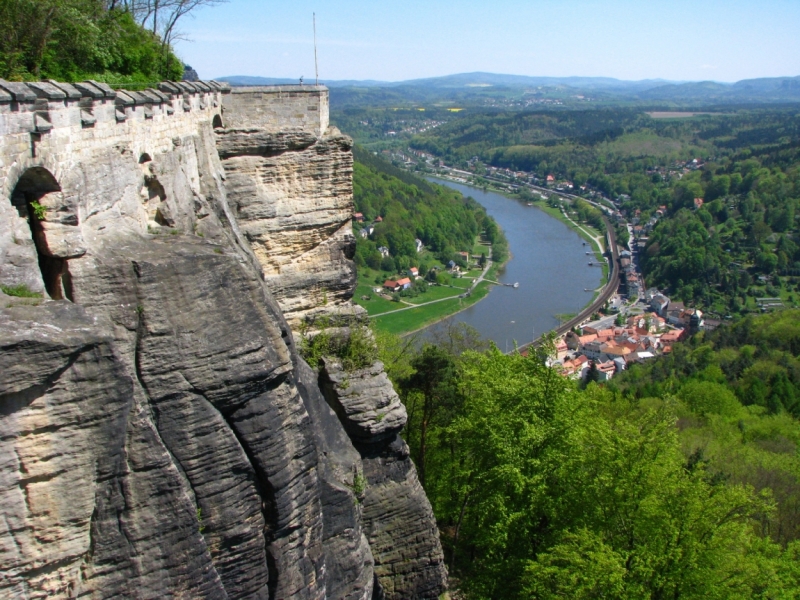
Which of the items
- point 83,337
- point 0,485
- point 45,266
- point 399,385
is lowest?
point 399,385

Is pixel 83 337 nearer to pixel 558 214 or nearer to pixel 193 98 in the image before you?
pixel 193 98

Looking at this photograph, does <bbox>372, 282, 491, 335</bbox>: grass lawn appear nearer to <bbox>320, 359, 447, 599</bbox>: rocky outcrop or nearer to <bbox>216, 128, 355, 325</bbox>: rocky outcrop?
<bbox>216, 128, 355, 325</bbox>: rocky outcrop

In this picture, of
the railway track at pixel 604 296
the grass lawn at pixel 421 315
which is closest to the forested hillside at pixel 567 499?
the railway track at pixel 604 296

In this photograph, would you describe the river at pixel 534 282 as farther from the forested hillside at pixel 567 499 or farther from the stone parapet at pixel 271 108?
the stone parapet at pixel 271 108

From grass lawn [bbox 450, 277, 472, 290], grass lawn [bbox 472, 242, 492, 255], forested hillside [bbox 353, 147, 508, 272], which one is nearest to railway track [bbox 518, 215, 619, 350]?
grass lawn [bbox 450, 277, 472, 290]

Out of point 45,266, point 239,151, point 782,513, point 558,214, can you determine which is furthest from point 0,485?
point 558,214

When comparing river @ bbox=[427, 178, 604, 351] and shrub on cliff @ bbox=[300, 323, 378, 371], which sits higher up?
shrub on cliff @ bbox=[300, 323, 378, 371]
